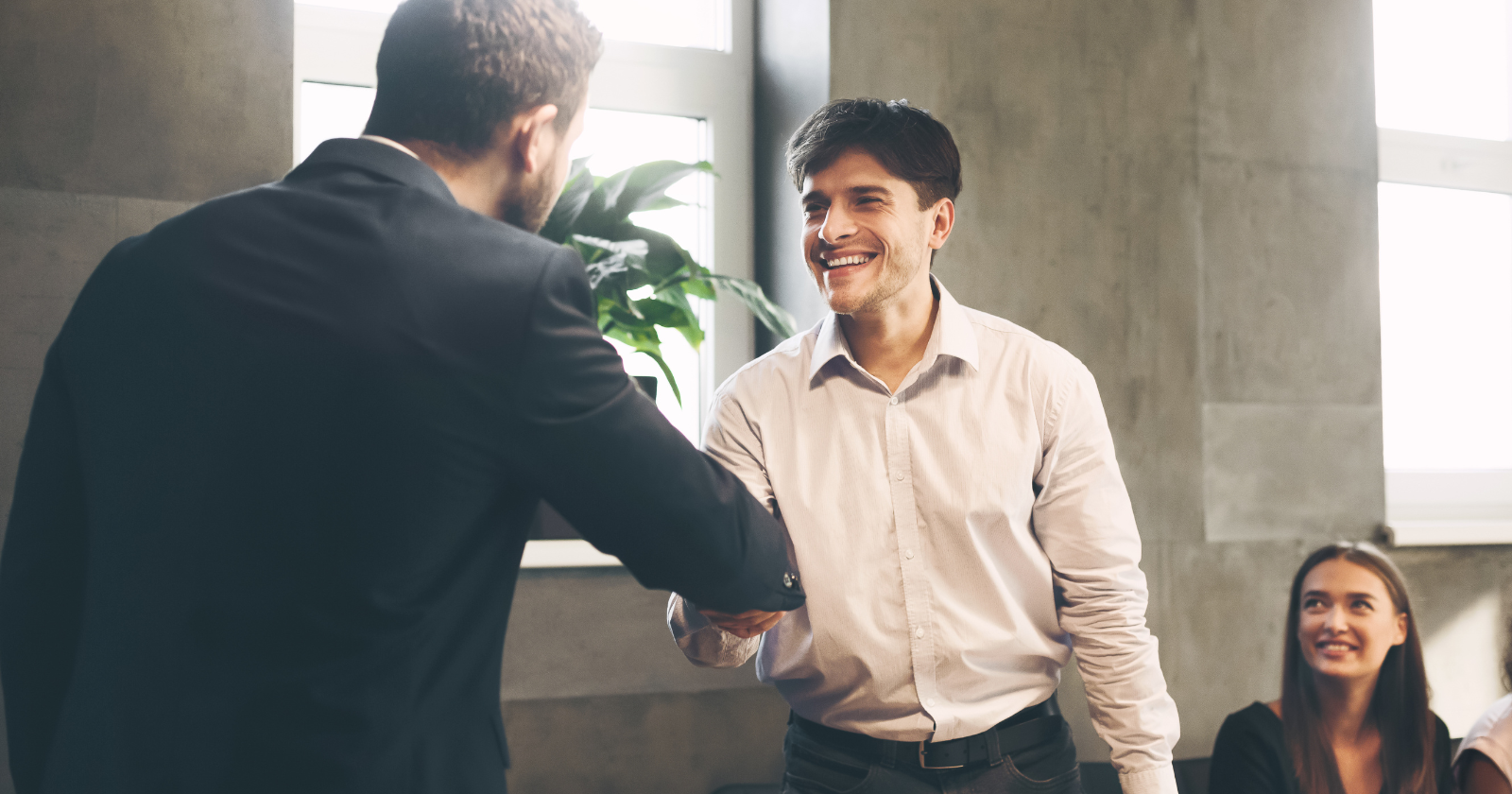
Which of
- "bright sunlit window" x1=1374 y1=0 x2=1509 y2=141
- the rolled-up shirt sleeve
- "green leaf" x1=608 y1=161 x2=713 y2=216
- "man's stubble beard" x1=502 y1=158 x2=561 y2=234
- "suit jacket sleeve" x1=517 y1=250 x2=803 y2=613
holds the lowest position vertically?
the rolled-up shirt sleeve

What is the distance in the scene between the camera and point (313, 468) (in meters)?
0.71

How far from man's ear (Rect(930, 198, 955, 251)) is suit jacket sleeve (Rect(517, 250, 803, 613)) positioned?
30.4 inches

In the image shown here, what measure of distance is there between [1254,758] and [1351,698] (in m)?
0.31

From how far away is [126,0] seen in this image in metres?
1.75

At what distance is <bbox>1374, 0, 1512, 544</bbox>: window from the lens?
3004 millimetres

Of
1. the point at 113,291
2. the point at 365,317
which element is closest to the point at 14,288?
the point at 113,291

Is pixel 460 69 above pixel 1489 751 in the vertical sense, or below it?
above

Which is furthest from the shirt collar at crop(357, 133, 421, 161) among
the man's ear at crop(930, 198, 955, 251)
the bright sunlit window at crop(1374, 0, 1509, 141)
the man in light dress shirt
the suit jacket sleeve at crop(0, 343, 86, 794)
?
the bright sunlit window at crop(1374, 0, 1509, 141)

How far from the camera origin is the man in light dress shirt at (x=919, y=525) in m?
1.33

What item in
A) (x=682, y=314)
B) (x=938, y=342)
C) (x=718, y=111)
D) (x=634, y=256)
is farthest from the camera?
(x=718, y=111)

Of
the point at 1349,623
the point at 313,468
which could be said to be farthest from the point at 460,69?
the point at 1349,623

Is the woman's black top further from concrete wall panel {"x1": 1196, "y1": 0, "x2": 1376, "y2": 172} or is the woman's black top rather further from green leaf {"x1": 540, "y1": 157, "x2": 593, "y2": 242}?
green leaf {"x1": 540, "y1": 157, "x2": 593, "y2": 242}

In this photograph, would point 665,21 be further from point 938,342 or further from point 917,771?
point 917,771

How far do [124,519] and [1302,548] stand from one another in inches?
99.7
